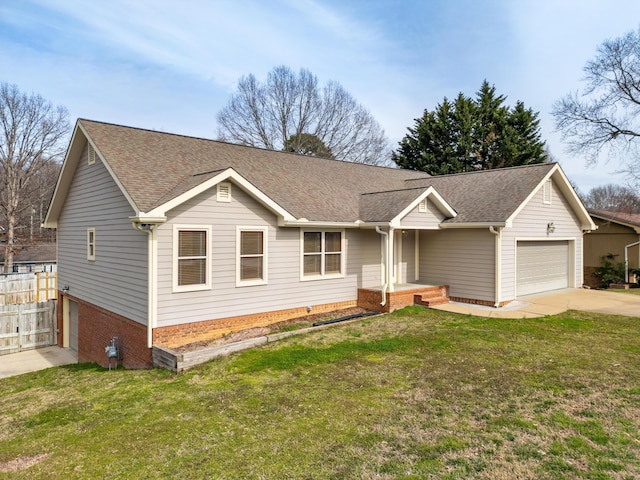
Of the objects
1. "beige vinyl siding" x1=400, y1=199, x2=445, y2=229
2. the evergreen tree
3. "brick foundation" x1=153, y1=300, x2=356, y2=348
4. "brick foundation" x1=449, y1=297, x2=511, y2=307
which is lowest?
"brick foundation" x1=153, y1=300, x2=356, y2=348

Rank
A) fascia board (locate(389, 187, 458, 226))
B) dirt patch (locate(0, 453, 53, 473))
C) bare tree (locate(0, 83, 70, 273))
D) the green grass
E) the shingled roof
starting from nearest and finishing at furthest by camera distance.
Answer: the green grass → dirt patch (locate(0, 453, 53, 473)) → the shingled roof → fascia board (locate(389, 187, 458, 226)) → bare tree (locate(0, 83, 70, 273))

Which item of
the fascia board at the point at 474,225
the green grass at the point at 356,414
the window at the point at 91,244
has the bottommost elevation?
the green grass at the point at 356,414

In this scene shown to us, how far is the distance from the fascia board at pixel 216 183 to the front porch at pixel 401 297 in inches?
145

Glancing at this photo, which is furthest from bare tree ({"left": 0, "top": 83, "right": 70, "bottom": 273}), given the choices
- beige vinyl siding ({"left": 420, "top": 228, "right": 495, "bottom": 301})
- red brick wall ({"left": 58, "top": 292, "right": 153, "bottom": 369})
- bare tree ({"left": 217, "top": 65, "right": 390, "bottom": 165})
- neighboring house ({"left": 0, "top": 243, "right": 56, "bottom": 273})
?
beige vinyl siding ({"left": 420, "top": 228, "right": 495, "bottom": 301})

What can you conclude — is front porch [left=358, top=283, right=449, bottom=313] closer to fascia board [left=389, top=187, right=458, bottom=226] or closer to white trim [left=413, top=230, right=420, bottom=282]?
white trim [left=413, top=230, right=420, bottom=282]

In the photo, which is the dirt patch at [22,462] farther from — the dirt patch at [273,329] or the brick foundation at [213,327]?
the brick foundation at [213,327]

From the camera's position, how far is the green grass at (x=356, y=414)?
430 cm

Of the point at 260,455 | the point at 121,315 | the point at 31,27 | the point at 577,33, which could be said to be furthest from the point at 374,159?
the point at 260,455

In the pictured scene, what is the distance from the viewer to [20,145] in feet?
97.6

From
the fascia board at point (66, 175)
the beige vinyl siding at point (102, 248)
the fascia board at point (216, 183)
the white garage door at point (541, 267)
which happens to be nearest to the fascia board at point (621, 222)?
the white garage door at point (541, 267)

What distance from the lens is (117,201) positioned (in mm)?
10195

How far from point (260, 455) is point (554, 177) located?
14.9 meters

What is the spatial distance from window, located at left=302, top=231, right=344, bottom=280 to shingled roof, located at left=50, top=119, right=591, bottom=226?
58 cm

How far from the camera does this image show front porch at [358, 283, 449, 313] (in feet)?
40.4
